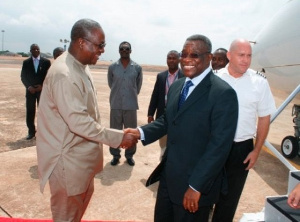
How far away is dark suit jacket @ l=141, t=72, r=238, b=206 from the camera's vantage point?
7.21 ft

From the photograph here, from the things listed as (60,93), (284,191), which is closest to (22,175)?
(60,93)

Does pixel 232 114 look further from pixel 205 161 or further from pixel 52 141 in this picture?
pixel 52 141

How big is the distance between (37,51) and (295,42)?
5432 mm

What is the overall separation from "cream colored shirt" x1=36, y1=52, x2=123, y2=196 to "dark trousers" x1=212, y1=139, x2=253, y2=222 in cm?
142

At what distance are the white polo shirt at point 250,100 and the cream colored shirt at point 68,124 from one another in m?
1.48

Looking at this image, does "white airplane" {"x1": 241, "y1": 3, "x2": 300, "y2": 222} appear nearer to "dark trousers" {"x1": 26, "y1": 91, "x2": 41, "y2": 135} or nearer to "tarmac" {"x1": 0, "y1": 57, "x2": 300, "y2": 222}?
"tarmac" {"x1": 0, "y1": 57, "x2": 300, "y2": 222}

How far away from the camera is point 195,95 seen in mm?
2307

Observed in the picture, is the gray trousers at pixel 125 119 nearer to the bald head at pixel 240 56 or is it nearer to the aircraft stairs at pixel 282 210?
the bald head at pixel 240 56

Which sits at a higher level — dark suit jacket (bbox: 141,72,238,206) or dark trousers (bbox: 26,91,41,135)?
dark suit jacket (bbox: 141,72,238,206)

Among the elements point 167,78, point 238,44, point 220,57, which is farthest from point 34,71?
point 238,44

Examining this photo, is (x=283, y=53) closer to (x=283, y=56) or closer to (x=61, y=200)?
(x=283, y=56)

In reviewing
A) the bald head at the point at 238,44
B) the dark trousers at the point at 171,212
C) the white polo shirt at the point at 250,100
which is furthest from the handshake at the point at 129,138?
the bald head at the point at 238,44

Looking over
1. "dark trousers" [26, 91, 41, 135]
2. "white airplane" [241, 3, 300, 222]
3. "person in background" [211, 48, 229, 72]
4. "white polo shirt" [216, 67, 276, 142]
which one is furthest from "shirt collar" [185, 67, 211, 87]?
"dark trousers" [26, 91, 41, 135]

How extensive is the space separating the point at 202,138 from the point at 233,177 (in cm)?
105
